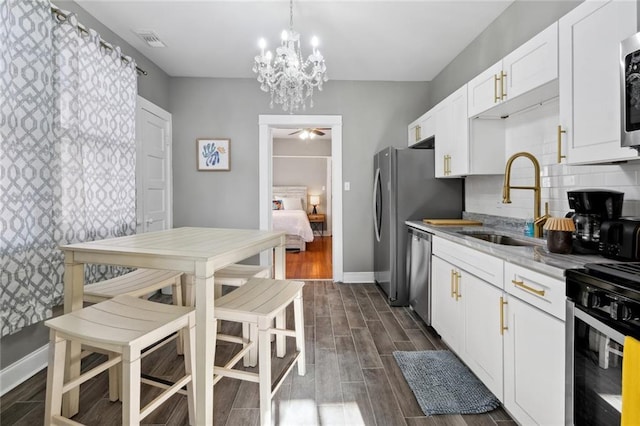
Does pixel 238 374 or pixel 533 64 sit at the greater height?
pixel 533 64

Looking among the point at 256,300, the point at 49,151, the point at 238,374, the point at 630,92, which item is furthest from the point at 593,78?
the point at 49,151

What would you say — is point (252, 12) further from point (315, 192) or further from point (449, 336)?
point (315, 192)

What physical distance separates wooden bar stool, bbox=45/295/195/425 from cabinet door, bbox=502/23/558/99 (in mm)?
2182

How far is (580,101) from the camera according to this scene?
4.67 ft

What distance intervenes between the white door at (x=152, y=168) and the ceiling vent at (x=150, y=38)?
0.54 meters

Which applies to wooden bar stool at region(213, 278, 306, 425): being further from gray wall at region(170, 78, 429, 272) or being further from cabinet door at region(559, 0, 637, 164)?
gray wall at region(170, 78, 429, 272)

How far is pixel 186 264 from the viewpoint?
133 cm

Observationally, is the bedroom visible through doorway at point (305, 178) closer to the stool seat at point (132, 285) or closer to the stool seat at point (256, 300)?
the stool seat at point (132, 285)

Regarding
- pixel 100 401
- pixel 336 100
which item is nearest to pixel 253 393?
pixel 100 401

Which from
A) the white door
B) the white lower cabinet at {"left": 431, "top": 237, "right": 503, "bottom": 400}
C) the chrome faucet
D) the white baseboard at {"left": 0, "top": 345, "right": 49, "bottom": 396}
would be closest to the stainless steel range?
the white lower cabinet at {"left": 431, "top": 237, "right": 503, "bottom": 400}

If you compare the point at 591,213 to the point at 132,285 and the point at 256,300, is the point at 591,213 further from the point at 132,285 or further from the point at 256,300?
the point at 132,285

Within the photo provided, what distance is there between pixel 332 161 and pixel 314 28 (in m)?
1.55

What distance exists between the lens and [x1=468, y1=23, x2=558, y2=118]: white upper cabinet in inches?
63.8

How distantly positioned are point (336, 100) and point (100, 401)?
3.63 meters
